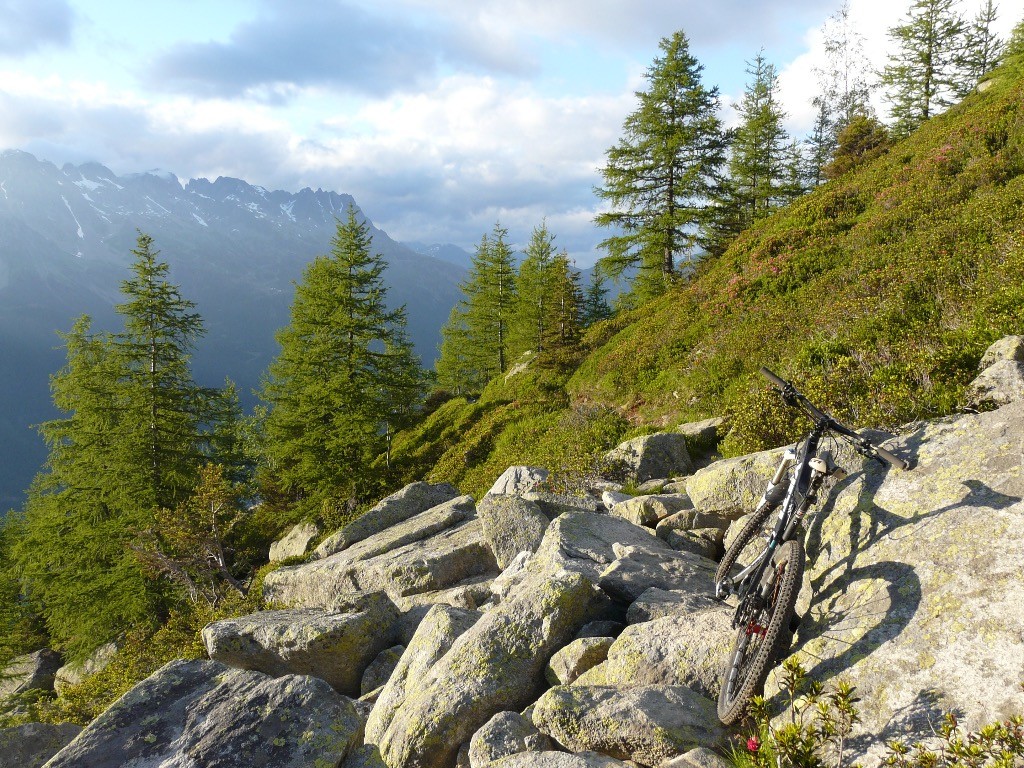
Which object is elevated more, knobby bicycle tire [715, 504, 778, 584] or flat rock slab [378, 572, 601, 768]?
knobby bicycle tire [715, 504, 778, 584]

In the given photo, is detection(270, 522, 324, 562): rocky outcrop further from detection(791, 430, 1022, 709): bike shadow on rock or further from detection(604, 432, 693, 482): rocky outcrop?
detection(791, 430, 1022, 709): bike shadow on rock

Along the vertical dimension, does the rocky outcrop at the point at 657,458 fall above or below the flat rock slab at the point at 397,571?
above

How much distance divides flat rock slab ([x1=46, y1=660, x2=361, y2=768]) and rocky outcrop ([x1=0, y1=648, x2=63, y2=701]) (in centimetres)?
3199

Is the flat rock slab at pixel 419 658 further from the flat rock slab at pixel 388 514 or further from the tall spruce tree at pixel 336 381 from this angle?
the tall spruce tree at pixel 336 381

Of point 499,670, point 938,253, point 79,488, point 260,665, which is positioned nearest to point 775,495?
point 499,670

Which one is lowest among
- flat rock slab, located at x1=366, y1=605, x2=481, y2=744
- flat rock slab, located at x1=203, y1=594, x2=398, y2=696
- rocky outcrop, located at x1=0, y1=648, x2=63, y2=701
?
rocky outcrop, located at x1=0, y1=648, x2=63, y2=701

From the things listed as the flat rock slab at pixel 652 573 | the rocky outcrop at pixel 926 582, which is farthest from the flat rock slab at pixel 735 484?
the rocky outcrop at pixel 926 582

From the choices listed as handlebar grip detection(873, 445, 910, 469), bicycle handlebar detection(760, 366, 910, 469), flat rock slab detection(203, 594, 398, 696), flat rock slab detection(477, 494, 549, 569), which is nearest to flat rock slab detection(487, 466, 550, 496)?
flat rock slab detection(477, 494, 549, 569)

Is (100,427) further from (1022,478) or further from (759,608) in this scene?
(1022,478)

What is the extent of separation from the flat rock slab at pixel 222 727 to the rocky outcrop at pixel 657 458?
974cm

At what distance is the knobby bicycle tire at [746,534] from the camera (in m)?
5.80

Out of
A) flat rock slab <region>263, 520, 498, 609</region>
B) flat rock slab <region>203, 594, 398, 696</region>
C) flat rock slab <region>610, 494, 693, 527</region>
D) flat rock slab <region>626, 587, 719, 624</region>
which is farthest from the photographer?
flat rock slab <region>263, 520, 498, 609</region>

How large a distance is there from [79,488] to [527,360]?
24178mm

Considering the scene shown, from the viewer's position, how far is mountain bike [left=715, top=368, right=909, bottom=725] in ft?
14.0
